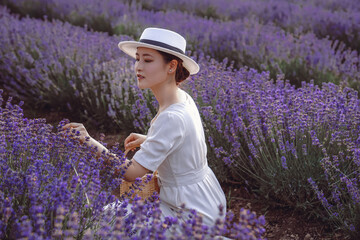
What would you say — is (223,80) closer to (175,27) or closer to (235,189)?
(235,189)

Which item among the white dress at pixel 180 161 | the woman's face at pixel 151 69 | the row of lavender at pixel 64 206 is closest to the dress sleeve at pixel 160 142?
the white dress at pixel 180 161

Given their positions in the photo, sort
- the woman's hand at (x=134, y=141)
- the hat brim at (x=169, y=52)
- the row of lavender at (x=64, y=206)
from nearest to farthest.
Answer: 1. the row of lavender at (x=64, y=206)
2. the hat brim at (x=169, y=52)
3. the woman's hand at (x=134, y=141)

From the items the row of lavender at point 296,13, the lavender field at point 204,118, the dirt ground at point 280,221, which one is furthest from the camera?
the row of lavender at point 296,13

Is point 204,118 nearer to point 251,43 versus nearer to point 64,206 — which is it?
point 64,206

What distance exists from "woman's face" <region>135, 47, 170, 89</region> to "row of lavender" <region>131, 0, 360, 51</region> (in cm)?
477

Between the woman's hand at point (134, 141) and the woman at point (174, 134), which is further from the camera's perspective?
the woman's hand at point (134, 141)

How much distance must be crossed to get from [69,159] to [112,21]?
5845 millimetres

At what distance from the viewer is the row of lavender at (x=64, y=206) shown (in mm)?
1229

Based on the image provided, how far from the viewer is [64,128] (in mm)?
A: 1952

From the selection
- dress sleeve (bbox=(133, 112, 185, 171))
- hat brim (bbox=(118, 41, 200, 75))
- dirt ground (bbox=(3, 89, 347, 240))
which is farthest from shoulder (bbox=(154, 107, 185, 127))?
dirt ground (bbox=(3, 89, 347, 240))

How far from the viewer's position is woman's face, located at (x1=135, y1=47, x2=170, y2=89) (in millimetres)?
2082

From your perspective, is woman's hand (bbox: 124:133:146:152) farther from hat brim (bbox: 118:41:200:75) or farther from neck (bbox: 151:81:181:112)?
hat brim (bbox: 118:41:200:75)

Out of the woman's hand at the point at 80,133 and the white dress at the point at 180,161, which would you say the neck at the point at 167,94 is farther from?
the woman's hand at the point at 80,133

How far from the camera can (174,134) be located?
193 cm
